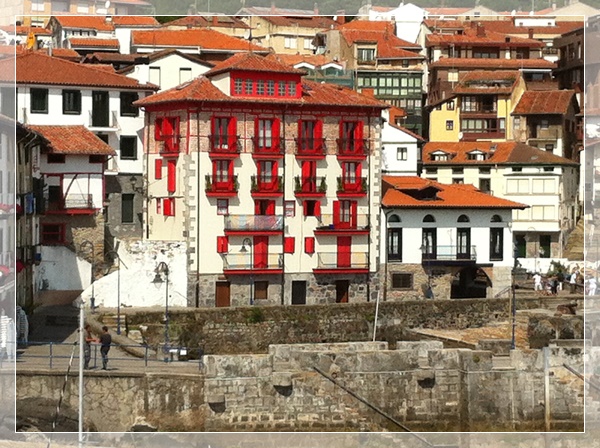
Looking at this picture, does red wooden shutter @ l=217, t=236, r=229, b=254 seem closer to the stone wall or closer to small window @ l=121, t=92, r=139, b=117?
the stone wall

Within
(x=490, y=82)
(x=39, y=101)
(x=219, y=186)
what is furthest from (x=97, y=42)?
(x=490, y=82)

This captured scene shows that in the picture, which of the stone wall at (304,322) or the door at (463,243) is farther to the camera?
the door at (463,243)

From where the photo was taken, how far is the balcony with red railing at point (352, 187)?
24328mm

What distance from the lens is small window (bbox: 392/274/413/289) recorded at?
25.1 metres

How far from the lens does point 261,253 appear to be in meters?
23.8

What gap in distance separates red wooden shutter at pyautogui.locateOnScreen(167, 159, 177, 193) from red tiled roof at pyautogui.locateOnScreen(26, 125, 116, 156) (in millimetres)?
736

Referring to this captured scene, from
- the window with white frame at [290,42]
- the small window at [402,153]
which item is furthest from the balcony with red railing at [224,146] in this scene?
the window with white frame at [290,42]

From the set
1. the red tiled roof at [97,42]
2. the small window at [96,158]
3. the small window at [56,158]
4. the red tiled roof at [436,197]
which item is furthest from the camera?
the red tiled roof at [97,42]

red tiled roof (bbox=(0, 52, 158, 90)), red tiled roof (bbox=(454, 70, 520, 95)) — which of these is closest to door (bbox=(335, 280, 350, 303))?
red tiled roof (bbox=(0, 52, 158, 90))

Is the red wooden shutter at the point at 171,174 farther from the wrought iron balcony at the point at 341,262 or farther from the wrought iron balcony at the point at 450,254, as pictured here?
the wrought iron balcony at the point at 450,254

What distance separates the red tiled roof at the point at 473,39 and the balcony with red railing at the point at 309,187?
1245 centimetres

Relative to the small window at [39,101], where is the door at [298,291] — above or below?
below

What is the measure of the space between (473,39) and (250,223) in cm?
1442

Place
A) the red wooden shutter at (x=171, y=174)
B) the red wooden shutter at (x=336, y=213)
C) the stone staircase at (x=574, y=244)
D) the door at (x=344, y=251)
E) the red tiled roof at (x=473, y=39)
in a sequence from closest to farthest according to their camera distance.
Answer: the red wooden shutter at (x=171, y=174)
the red wooden shutter at (x=336, y=213)
the door at (x=344, y=251)
the stone staircase at (x=574, y=244)
the red tiled roof at (x=473, y=39)
